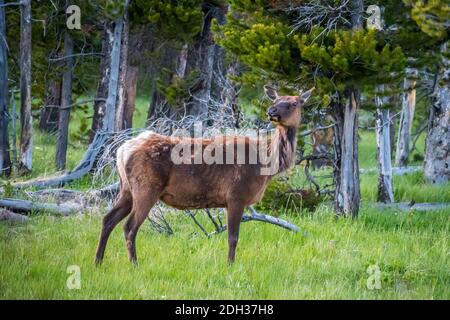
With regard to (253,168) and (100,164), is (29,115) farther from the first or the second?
(253,168)

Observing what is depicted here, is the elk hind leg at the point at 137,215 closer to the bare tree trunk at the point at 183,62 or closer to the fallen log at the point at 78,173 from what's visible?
the fallen log at the point at 78,173

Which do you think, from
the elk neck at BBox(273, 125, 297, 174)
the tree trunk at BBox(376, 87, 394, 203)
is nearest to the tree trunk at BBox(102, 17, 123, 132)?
the tree trunk at BBox(376, 87, 394, 203)

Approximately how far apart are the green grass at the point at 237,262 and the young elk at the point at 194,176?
51 centimetres

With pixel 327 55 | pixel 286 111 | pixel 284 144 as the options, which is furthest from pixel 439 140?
pixel 286 111

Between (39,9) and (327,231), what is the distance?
9.62m

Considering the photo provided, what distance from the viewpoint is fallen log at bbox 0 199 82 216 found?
12.9 m

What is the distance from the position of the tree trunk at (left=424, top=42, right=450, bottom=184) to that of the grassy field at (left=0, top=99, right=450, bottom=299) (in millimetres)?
4599

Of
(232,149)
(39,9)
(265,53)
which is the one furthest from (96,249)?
(39,9)

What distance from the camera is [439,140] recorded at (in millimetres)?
17875

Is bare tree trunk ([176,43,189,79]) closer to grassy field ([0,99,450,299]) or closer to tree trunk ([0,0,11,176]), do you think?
tree trunk ([0,0,11,176])

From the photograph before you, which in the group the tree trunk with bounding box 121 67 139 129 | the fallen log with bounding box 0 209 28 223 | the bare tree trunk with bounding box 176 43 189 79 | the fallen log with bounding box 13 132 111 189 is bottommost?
the fallen log with bounding box 0 209 28 223

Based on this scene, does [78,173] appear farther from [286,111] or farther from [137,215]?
[286,111]

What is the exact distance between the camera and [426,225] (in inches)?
526

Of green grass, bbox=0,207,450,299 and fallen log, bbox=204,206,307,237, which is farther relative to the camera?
fallen log, bbox=204,206,307,237
